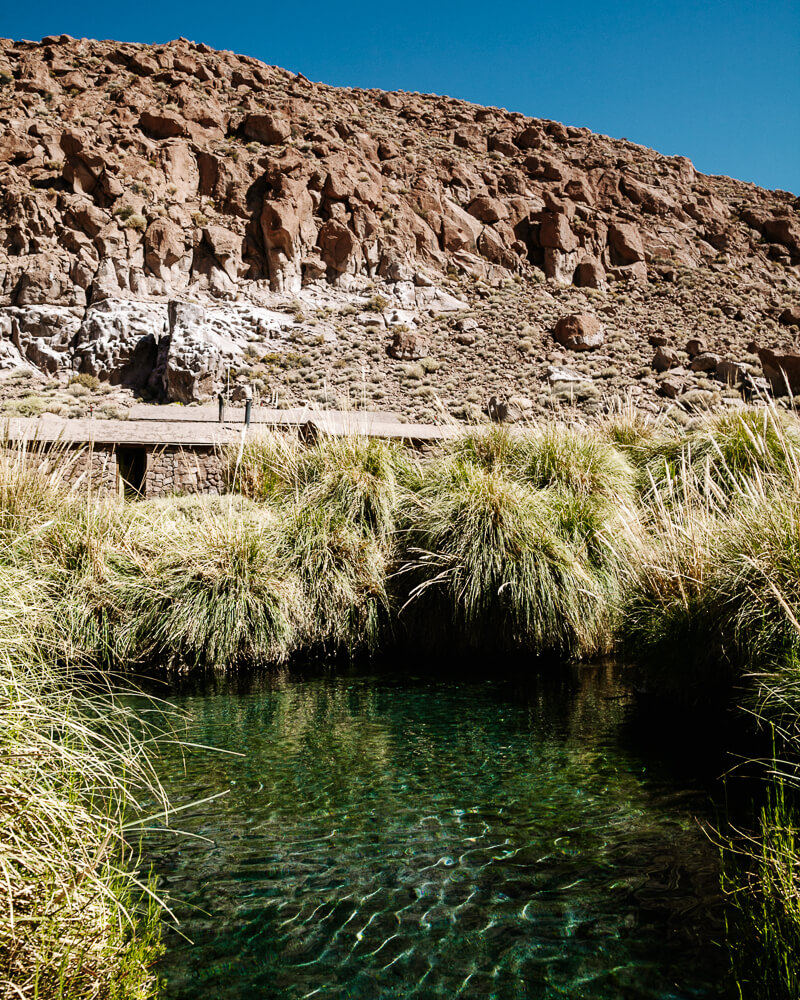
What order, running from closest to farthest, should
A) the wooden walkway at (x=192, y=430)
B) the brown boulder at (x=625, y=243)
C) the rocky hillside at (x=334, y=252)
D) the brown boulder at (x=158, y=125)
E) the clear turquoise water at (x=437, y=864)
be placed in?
the clear turquoise water at (x=437, y=864)
the wooden walkway at (x=192, y=430)
the rocky hillside at (x=334, y=252)
the brown boulder at (x=158, y=125)
the brown boulder at (x=625, y=243)

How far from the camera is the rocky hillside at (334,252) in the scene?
1059 inches

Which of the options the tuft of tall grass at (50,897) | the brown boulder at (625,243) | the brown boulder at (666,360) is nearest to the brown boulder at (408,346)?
the brown boulder at (666,360)

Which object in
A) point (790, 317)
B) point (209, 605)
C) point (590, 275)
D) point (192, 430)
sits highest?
point (590, 275)

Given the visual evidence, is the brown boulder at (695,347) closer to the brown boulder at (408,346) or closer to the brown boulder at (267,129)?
the brown boulder at (408,346)

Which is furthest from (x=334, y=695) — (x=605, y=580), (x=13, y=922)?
(x=13, y=922)

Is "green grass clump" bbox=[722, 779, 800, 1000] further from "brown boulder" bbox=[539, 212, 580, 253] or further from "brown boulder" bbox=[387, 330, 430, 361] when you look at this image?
"brown boulder" bbox=[539, 212, 580, 253]

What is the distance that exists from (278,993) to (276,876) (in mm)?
586

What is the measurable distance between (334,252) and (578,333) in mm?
11028

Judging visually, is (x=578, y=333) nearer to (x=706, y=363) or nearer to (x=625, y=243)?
(x=706, y=363)

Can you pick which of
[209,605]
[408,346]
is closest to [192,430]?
[209,605]

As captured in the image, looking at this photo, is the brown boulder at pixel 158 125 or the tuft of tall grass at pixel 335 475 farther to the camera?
the brown boulder at pixel 158 125

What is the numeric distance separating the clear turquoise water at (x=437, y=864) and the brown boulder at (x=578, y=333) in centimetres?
2741

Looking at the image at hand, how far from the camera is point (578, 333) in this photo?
30.2 metres

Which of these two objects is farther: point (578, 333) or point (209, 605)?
point (578, 333)
